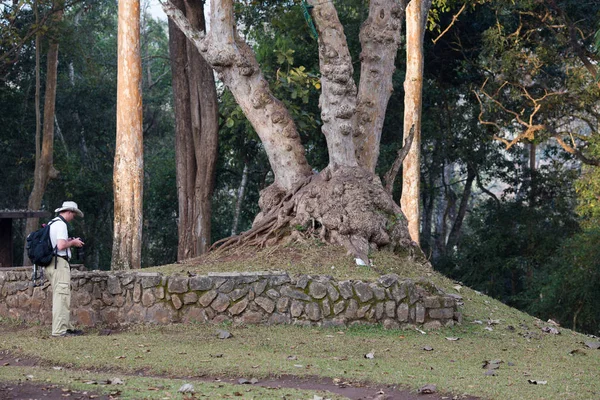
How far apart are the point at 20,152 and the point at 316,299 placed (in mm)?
19684

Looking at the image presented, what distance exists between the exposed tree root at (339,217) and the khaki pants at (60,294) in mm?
3381

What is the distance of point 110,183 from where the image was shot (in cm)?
2870

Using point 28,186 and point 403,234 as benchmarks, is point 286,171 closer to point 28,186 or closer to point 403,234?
point 403,234

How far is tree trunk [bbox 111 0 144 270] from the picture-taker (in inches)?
539

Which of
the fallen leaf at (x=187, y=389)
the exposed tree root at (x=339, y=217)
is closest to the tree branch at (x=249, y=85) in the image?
the exposed tree root at (x=339, y=217)

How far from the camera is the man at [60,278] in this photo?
10.7 m

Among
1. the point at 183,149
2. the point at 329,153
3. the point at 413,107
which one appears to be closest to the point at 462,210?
the point at 413,107

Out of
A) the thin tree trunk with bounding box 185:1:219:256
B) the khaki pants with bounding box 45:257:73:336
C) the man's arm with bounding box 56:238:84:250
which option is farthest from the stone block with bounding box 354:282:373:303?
the thin tree trunk with bounding box 185:1:219:256

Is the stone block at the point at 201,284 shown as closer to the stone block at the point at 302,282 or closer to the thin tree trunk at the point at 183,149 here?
the stone block at the point at 302,282

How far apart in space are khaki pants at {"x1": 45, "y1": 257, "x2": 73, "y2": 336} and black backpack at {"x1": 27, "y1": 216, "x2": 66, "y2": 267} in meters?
0.11

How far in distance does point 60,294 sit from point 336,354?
3657 mm

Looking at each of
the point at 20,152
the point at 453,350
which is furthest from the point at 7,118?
the point at 453,350

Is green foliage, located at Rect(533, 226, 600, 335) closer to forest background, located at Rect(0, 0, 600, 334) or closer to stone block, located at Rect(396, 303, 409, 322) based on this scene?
forest background, located at Rect(0, 0, 600, 334)

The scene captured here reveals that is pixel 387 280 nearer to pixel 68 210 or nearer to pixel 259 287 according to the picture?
pixel 259 287
